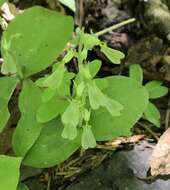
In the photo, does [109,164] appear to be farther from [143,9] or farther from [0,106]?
[143,9]

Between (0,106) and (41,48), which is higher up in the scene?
(41,48)

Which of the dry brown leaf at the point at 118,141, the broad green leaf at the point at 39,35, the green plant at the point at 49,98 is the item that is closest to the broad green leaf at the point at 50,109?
the green plant at the point at 49,98

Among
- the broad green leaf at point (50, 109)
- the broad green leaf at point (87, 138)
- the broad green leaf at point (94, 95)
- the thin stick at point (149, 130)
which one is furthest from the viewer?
the thin stick at point (149, 130)

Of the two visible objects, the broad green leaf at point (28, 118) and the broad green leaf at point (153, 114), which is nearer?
the broad green leaf at point (28, 118)

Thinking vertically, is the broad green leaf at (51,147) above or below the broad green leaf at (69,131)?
below

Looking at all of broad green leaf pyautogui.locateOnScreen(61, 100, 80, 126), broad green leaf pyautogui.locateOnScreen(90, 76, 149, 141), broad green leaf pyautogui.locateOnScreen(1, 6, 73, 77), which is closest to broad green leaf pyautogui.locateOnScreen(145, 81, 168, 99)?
broad green leaf pyautogui.locateOnScreen(90, 76, 149, 141)

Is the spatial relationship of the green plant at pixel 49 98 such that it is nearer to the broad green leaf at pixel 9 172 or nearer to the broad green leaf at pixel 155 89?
the broad green leaf at pixel 9 172

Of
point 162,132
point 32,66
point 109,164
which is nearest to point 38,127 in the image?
point 32,66

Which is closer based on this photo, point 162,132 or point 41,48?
point 41,48
